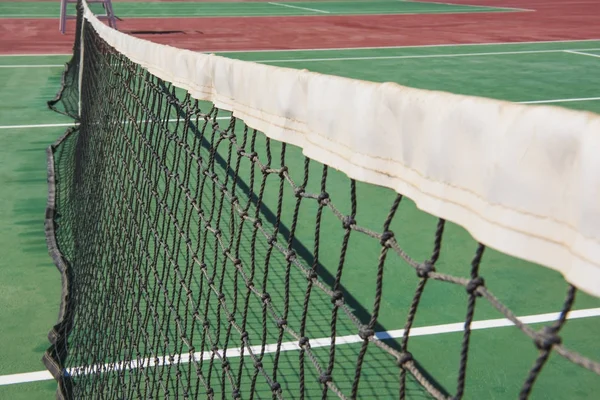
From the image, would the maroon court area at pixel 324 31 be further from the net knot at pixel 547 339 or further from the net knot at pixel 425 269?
the net knot at pixel 547 339

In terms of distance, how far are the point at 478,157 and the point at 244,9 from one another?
29435 mm

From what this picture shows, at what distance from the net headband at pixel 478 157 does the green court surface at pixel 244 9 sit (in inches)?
997

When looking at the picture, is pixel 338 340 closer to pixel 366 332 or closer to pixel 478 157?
pixel 366 332

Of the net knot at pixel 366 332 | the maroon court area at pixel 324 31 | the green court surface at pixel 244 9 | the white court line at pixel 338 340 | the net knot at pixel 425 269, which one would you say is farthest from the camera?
the green court surface at pixel 244 9

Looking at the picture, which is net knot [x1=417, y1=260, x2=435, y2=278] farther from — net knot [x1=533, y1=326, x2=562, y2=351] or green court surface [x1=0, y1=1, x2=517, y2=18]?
green court surface [x1=0, y1=1, x2=517, y2=18]

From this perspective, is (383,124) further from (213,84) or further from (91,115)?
(91,115)

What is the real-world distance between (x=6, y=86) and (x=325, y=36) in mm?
9790

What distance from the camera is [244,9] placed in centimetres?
2955

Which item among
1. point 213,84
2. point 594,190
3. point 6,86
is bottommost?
point 6,86

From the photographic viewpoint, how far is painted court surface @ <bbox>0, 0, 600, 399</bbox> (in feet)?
13.9

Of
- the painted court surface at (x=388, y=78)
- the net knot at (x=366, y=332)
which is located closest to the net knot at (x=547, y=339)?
the net knot at (x=366, y=332)

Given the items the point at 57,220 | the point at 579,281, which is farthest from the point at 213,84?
the point at 57,220

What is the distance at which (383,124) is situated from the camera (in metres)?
1.57

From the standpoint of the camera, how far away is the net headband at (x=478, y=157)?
997 millimetres
